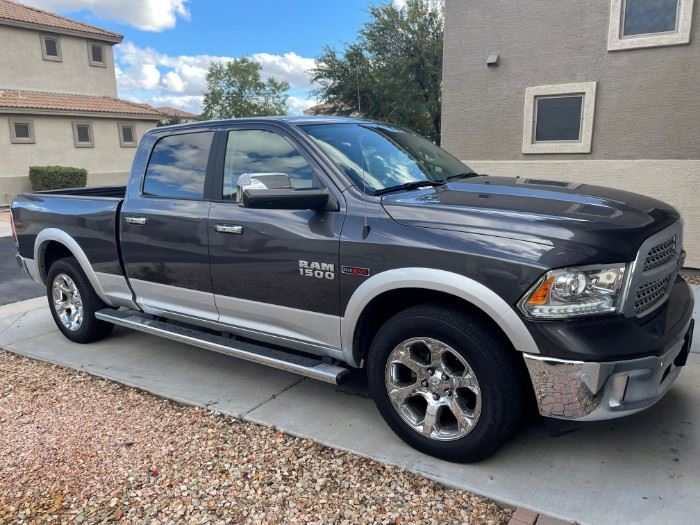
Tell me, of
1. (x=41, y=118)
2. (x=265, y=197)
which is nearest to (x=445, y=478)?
(x=265, y=197)

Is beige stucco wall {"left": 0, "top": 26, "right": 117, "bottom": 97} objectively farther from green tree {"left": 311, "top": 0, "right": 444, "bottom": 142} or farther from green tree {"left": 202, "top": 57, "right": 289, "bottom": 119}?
green tree {"left": 202, "top": 57, "right": 289, "bottom": 119}

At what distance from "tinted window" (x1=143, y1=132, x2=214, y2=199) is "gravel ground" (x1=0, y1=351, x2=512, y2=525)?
62.5 inches

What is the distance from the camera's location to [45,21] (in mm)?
22922

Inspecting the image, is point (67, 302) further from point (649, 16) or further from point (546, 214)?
point (649, 16)

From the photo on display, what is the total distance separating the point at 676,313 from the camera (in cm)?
301

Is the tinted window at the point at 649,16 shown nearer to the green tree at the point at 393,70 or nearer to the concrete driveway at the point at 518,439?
the concrete driveway at the point at 518,439

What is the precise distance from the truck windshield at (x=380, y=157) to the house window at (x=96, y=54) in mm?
25028

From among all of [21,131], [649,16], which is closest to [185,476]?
[649,16]

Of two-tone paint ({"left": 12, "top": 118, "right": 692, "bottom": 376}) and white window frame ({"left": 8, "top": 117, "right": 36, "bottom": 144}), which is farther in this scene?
white window frame ({"left": 8, "top": 117, "right": 36, "bottom": 144})

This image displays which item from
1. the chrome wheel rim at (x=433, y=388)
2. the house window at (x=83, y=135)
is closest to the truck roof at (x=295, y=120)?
the chrome wheel rim at (x=433, y=388)

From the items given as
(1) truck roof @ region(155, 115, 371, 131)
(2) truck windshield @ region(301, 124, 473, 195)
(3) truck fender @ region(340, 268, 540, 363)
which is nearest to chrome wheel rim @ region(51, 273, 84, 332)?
(1) truck roof @ region(155, 115, 371, 131)

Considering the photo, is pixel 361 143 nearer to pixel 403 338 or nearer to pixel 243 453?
pixel 403 338

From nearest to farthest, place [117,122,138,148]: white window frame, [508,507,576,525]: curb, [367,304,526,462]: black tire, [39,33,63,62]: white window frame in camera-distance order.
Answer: [508,507,576,525]: curb → [367,304,526,462]: black tire → [39,33,63,62]: white window frame → [117,122,138,148]: white window frame

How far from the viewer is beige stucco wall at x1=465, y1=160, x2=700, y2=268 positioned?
24.3 feet
